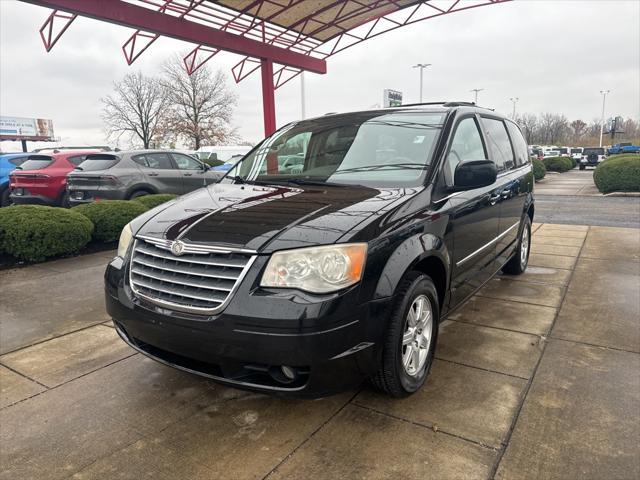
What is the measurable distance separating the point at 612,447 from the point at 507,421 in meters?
0.49

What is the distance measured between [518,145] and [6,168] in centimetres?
1226

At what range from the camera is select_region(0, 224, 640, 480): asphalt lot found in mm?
2207

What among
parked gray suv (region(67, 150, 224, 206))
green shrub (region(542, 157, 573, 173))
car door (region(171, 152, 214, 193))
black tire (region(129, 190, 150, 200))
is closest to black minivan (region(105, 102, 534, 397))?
parked gray suv (region(67, 150, 224, 206))

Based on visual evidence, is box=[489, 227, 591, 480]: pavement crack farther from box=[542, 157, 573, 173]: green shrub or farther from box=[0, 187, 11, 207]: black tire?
box=[542, 157, 573, 173]: green shrub

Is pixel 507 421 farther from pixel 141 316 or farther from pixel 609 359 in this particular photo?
pixel 141 316

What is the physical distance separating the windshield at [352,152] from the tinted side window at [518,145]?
76.8 inches

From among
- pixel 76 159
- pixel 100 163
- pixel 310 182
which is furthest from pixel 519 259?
pixel 76 159

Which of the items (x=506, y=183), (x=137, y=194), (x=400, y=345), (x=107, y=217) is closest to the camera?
(x=400, y=345)

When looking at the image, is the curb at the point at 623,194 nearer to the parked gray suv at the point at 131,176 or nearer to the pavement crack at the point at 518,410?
the parked gray suv at the point at 131,176

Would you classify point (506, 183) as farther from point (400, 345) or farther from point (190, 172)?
point (190, 172)

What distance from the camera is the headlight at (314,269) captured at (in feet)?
7.12

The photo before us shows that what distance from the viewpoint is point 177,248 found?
7.90 ft

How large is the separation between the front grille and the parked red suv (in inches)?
344

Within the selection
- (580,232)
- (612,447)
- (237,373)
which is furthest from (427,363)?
(580,232)
